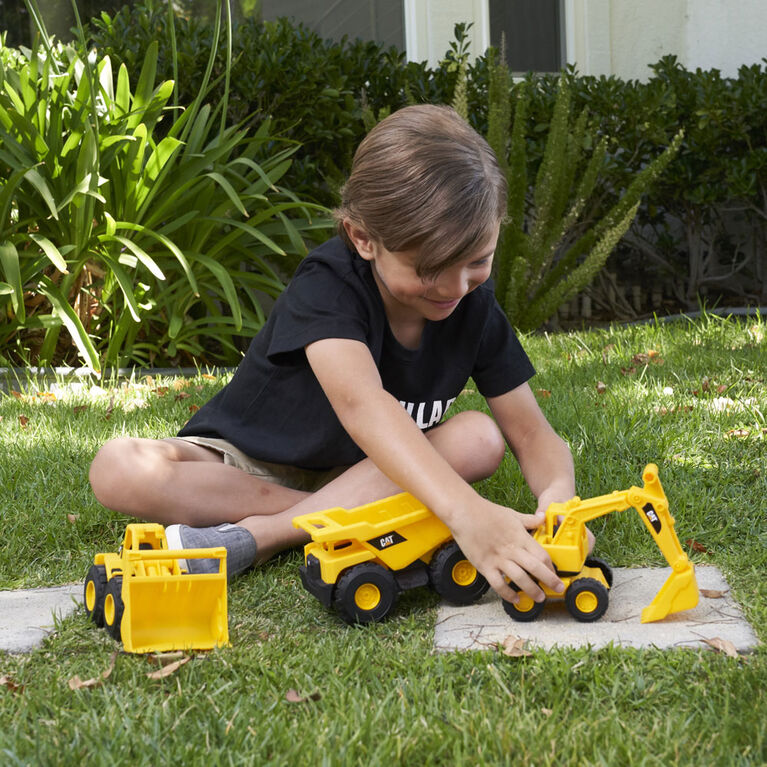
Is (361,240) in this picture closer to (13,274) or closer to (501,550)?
(501,550)

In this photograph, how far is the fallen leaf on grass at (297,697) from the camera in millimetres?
1439

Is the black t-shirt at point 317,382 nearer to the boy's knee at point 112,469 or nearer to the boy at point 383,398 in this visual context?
the boy at point 383,398

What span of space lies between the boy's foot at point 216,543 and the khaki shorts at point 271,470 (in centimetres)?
18

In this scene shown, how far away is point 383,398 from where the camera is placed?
1.84 meters

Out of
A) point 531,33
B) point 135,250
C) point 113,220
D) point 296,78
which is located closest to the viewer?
point 135,250

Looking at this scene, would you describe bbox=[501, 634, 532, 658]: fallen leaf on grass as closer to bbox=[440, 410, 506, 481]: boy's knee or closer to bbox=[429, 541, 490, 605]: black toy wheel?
bbox=[429, 541, 490, 605]: black toy wheel

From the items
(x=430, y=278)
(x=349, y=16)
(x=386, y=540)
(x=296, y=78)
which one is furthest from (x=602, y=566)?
(x=349, y=16)

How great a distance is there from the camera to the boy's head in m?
1.78

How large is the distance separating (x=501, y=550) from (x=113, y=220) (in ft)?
9.33

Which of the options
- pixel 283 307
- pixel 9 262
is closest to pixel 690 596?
pixel 283 307

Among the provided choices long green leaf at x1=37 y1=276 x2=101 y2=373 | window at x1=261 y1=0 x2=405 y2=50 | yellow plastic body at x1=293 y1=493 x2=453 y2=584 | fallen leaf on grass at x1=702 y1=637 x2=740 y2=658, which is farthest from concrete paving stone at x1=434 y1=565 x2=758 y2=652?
window at x1=261 y1=0 x2=405 y2=50

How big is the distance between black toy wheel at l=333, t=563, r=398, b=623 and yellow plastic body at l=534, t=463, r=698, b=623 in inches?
11.6

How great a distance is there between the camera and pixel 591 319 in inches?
252

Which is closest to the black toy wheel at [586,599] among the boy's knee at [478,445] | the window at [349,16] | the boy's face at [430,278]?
the boy's knee at [478,445]
